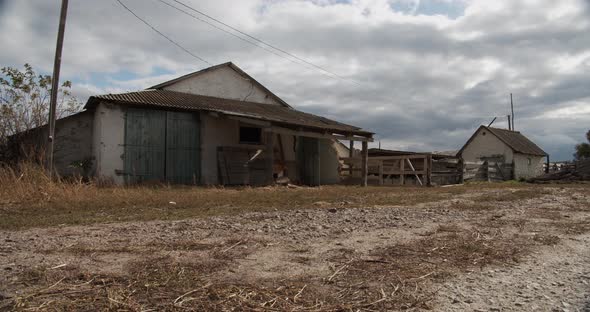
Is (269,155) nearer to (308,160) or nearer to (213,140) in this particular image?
(213,140)

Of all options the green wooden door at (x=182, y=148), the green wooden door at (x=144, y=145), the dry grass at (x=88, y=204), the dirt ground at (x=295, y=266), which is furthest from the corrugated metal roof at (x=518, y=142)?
the dirt ground at (x=295, y=266)

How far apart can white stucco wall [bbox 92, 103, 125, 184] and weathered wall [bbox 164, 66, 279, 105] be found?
4.97 meters

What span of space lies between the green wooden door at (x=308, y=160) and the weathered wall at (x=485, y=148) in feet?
75.6

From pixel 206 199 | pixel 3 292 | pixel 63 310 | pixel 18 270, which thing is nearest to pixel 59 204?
pixel 206 199

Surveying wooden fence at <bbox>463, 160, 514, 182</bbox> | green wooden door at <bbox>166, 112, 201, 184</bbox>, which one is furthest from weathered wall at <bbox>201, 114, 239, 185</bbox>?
wooden fence at <bbox>463, 160, 514, 182</bbox>

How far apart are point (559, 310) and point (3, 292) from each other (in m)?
3.75

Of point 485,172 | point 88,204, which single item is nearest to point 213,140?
point 88,204

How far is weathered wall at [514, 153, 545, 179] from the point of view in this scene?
35269 millimetres

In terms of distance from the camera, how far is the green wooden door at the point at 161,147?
47.6 feet

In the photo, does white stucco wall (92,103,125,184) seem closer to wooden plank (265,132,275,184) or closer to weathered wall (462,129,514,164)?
wooden plank (265,132,275,184)

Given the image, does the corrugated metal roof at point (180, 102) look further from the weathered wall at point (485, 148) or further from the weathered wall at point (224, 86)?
the weathered wall at point (485, 148)

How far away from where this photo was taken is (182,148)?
15.6 m

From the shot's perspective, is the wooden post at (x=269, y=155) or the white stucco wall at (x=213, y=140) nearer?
the wooden post at (x=269, y=155)

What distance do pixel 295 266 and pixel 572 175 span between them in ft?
92.3
